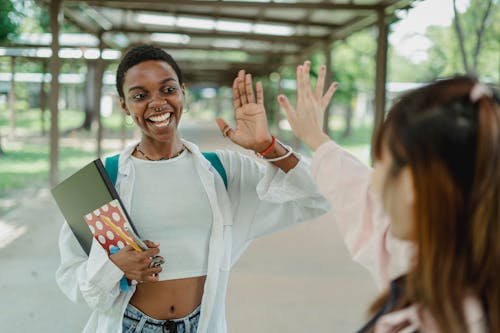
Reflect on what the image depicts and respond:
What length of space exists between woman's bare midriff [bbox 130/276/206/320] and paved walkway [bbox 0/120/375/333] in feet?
6.91

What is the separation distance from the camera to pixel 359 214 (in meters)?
1.26

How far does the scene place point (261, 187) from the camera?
1593 millimetres

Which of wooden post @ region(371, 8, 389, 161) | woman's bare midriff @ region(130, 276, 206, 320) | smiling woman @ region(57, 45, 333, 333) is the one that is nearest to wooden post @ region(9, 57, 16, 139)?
wooden post @ region(371, 8, 389, 161)

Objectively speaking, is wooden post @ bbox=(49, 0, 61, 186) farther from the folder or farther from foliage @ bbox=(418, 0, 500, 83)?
the folder

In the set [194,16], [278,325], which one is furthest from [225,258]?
[194,16]

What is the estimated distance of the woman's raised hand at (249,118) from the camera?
157 cm

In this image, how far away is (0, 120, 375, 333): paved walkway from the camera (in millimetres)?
3791

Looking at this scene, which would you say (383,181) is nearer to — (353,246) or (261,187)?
(353,246)

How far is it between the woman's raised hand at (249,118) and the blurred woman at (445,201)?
64 centimetres

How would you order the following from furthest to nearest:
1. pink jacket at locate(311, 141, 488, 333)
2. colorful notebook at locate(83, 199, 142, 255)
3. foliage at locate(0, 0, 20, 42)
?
1. foliage at locate(0, 0, 20, 42)
2. colorful notebook at locate(83, 199, 142, 255)
3. pink jacket at locate(311, 141, 488, 333)

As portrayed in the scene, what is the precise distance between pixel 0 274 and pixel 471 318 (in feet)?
14.6

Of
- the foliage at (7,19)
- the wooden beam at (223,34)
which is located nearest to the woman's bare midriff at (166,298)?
the wooden beam at (223,34)

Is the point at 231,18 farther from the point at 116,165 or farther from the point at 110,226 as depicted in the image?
the point at 110,226

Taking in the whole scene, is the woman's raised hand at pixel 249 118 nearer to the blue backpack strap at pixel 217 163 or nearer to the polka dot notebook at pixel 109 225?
the blue backpack strap at pixel 217 163
